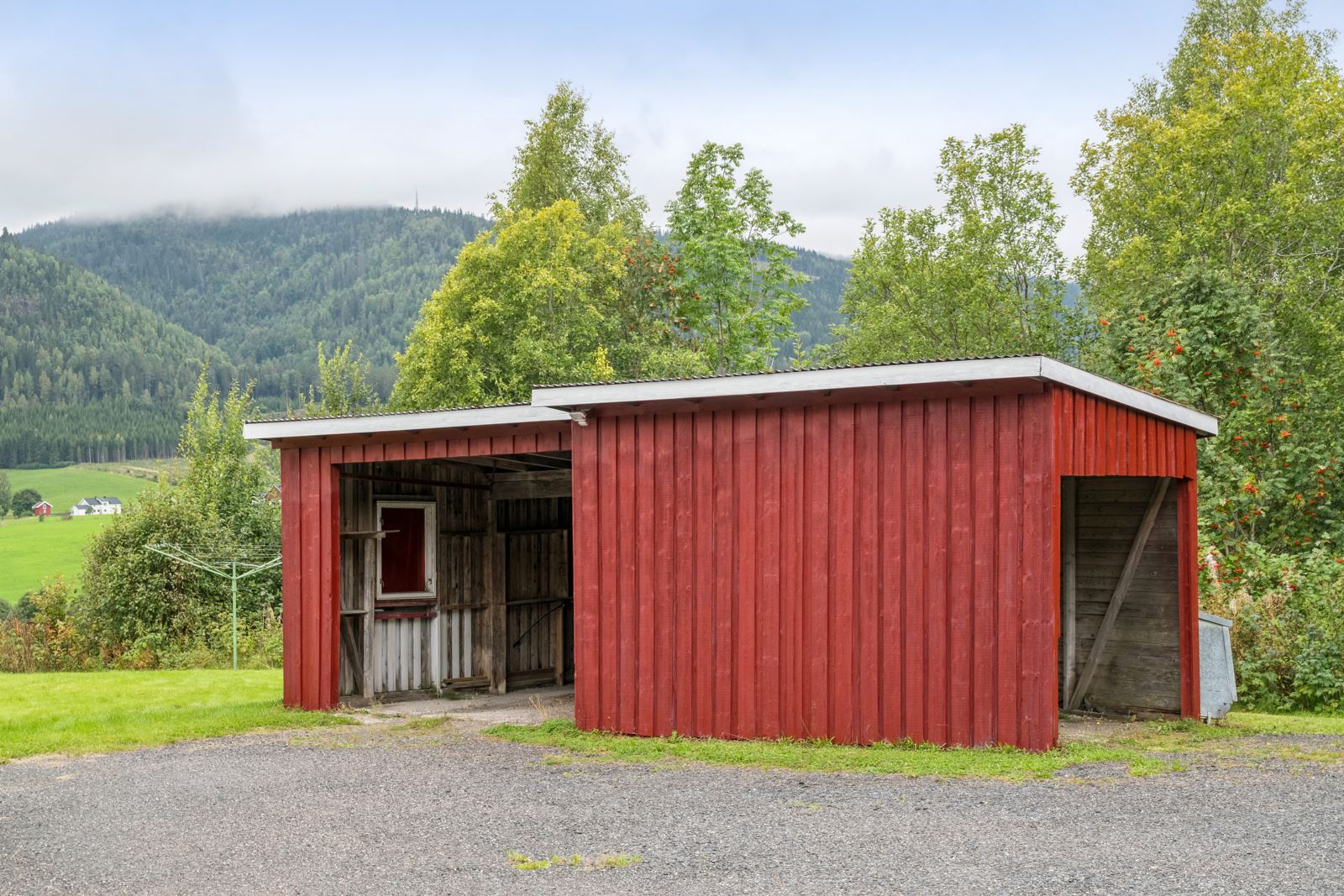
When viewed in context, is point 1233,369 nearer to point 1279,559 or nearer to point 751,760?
point 1279,559

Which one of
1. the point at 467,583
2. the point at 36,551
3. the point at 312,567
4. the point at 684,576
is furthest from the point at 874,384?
the point at 36,551

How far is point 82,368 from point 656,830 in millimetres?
106357

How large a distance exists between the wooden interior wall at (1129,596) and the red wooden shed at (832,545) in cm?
2

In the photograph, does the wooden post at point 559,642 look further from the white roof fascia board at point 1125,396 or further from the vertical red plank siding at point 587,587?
the white roof fascia board at point 1125,396

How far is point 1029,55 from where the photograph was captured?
85.9ft

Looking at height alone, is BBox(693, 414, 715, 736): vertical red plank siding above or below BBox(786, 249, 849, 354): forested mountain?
below

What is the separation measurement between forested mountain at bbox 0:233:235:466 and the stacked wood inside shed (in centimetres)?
8271

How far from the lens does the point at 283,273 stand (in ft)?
424

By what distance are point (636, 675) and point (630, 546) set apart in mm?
1011

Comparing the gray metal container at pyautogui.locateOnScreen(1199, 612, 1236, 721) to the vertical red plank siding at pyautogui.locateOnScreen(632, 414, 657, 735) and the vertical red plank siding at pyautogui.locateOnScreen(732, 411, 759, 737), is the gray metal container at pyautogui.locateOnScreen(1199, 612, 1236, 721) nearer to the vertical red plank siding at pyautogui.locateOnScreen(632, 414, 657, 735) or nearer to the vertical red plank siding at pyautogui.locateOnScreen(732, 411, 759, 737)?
the vertical red plank siding at pyautogui.locateOnScreen(732, 411, 759, 737)

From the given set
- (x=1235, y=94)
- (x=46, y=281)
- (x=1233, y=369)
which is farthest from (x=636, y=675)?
(x=46, y=281)

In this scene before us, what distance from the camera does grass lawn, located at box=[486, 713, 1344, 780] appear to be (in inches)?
314

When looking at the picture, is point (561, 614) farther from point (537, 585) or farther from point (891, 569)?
point (891, 569)

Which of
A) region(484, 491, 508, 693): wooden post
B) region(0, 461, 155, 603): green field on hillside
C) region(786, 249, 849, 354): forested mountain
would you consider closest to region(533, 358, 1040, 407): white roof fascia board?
region(484, 491, 508, 693): wooden post
